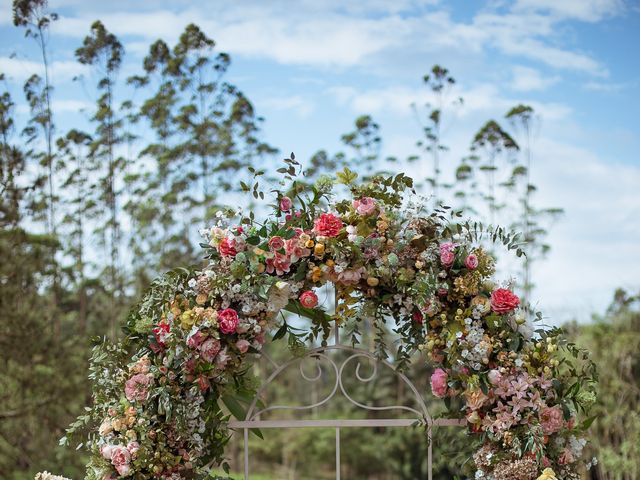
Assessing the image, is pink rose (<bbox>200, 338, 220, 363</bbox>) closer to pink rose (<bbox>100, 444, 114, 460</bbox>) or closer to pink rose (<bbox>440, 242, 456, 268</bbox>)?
pink rose (<bbox>100, 444, 114, 460</bbox>)

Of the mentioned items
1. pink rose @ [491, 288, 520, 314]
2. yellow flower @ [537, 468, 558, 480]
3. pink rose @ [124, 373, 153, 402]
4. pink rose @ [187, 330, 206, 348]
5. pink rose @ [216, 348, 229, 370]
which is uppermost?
pink rose @ [491, 288, 520, 314]

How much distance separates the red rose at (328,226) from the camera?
309 centimetres

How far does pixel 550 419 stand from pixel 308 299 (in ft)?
3.41

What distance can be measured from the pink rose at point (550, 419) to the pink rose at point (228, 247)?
135 centimetres

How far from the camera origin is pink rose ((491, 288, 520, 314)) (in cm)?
302

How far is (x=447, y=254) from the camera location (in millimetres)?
3061

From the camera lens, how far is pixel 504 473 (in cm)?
296

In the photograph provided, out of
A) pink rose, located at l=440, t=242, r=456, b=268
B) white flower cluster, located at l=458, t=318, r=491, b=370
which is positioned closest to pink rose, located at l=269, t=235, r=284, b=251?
pink rose, located at l=440, t=242, r=456, b=268

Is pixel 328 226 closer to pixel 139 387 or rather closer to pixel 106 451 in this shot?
pixel 139 387

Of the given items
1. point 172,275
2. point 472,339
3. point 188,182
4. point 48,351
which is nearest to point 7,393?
point 48,351

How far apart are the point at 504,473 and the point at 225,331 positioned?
3.92 ft

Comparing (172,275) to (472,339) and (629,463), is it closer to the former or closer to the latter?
(472,339)

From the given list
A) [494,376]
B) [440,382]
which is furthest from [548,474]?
[440,382]

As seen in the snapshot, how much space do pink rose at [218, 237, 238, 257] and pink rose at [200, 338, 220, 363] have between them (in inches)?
13.7
